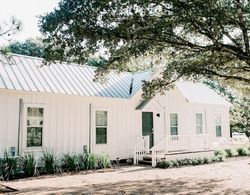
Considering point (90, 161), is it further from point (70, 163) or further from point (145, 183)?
point (145, 183)

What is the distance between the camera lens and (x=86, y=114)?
15.5 m

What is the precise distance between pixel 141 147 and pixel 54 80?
578 cm

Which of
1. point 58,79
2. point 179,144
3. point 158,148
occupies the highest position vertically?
point 58,79

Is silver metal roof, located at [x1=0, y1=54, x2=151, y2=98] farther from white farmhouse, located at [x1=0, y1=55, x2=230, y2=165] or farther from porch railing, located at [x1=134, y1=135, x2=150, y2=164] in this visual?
porch railing, located at [x1=134, y1=135, x2=150, y2=164]

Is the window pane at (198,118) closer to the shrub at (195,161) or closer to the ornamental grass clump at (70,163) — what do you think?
the shrub at (195,161)

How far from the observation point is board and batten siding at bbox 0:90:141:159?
1304 centimetres

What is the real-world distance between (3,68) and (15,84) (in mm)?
1346

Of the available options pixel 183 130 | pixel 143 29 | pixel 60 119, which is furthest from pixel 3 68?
pixel 183 130

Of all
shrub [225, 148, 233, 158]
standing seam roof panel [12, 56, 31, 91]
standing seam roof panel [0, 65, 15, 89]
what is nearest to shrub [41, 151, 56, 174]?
standing seam roof panel [12, 56, 31, 91]

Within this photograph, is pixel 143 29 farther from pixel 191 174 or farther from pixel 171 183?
pixel 191 174

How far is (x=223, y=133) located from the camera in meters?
Result: 23.8

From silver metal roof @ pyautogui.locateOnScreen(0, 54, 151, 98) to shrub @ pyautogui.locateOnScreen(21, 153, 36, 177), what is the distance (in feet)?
9.06

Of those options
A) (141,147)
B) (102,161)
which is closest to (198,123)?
(141,147)

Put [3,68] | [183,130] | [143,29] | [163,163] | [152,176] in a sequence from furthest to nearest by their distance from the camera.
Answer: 1. [183,130]
2. [163,163]
3. [3,68]
4. [152,176]
5. [143,29]
